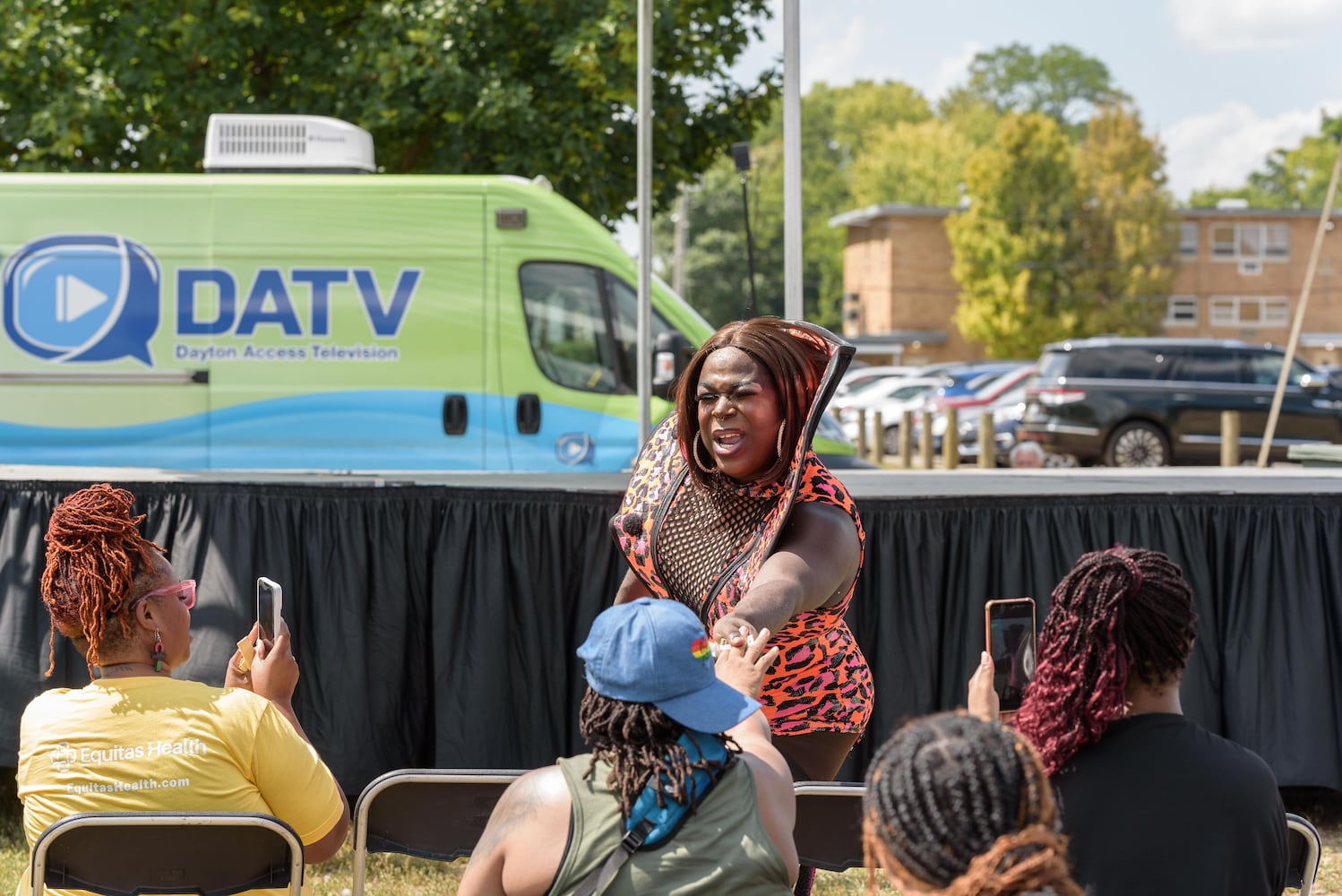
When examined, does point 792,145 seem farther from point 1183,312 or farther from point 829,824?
point 1183,312

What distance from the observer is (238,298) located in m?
8.59

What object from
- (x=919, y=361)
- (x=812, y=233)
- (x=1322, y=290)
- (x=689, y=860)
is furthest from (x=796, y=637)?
(x=812, y=233)

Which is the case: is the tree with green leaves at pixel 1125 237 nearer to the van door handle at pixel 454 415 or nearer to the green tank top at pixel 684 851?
the van door handle at pixel 454 415

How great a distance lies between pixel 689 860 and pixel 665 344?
255 inches

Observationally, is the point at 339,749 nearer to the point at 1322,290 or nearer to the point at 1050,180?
the point at 1050,180

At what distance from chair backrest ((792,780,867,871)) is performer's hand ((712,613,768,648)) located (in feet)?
1.72

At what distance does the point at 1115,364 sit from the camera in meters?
18.8

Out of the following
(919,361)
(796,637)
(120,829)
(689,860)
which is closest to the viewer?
(689,860)

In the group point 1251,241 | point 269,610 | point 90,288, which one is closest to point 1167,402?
point 90,288

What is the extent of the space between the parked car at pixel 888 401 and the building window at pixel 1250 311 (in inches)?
1143

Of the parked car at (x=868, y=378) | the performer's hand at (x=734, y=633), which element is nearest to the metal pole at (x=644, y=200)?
the performer's hand at (x=734, y=633)

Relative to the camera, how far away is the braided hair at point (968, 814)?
5.04 feet

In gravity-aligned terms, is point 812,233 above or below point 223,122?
above

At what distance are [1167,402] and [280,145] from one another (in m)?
13.1
